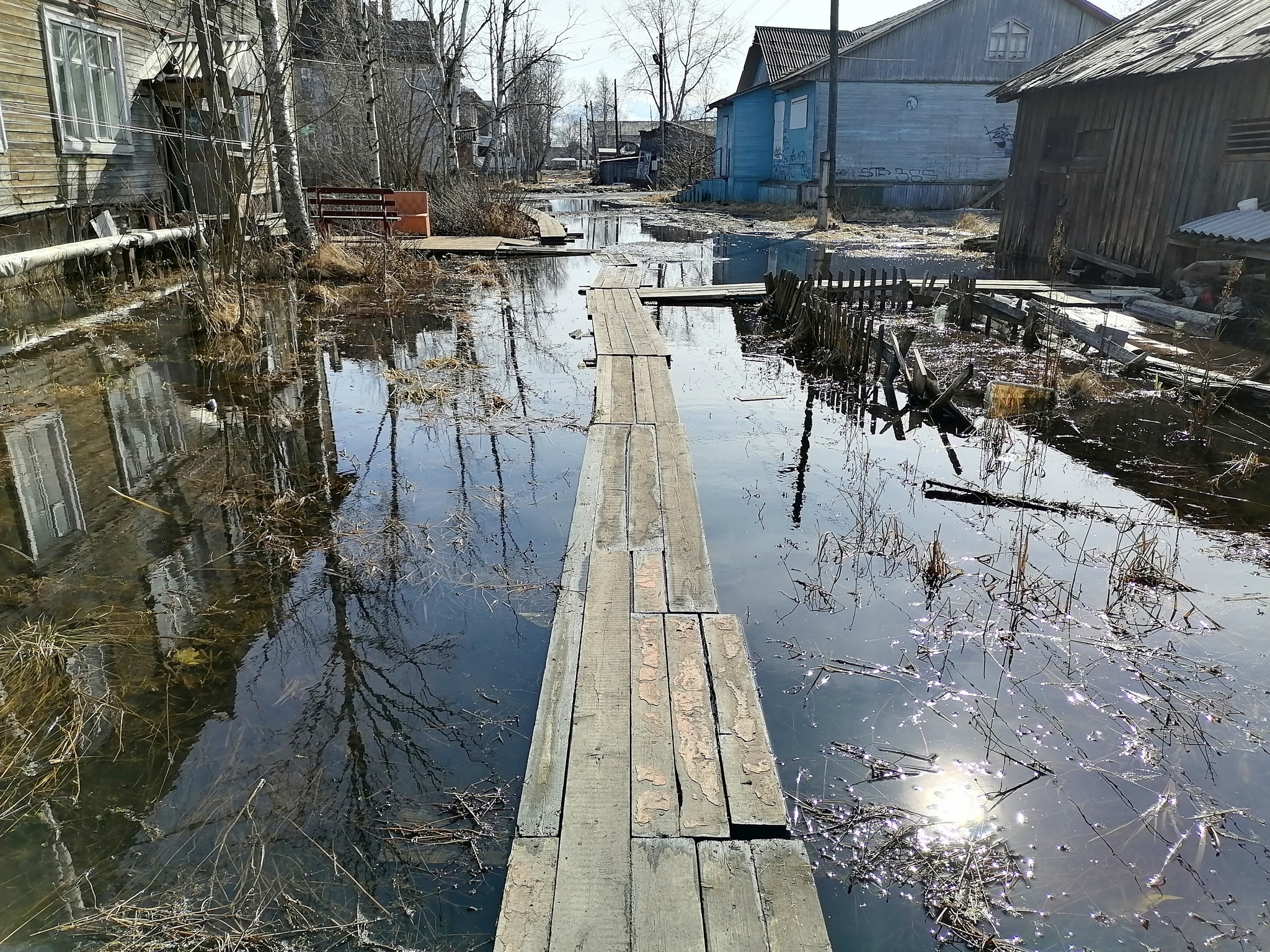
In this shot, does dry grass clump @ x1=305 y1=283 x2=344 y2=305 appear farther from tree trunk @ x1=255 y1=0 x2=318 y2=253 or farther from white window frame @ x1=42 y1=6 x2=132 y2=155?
white window frame @ x1=42 y1=6 x2=132 y2=155

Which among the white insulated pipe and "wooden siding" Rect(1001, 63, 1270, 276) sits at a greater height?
"wooden siding" Rect(1001, 63, 1270, 276)

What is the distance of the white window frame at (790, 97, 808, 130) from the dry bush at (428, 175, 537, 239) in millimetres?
15409

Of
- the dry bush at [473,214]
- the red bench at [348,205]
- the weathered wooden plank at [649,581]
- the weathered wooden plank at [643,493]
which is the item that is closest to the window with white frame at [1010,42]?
the dry bush at [473,214]

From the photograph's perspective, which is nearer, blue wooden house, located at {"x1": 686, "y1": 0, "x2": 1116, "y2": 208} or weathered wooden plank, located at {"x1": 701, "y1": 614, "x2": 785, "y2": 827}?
weathered wooden plank, located at {"x1": 701, "y1": 614, "x2": 785, "y2": 827}

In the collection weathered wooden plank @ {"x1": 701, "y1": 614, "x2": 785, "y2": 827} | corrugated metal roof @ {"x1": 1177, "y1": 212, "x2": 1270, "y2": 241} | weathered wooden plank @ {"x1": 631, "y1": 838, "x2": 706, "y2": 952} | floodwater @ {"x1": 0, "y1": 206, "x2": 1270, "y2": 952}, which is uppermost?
corrugated metal roof @ {"x1": 1177, "y1": 212, "x2": 1270, "y2": 241}

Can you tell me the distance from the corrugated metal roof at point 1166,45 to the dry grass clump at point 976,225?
577cm

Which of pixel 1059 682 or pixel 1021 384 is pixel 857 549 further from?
pixel 1021 384

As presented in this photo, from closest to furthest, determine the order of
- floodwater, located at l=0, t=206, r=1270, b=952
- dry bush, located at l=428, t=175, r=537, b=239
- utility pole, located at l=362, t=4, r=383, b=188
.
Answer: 1. floodwater, located at l=0, t=206, r=1270, b=952
2. utility pole, located at l=362, t=4, r=383, b=188
3. dry bush, located at l=428, t=175, r=537, b=239

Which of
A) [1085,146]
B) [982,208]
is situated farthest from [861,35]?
[1085,146]

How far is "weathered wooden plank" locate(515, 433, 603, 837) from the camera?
108 inches

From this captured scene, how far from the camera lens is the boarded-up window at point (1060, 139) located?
16.3 meters

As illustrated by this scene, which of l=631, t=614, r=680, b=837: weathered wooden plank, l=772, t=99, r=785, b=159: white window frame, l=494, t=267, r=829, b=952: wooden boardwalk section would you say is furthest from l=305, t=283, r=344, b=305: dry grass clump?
l=772, t=99, r=785, b=159: white window frame

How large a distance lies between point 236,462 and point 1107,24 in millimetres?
34784

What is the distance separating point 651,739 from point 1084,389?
6.90 m
